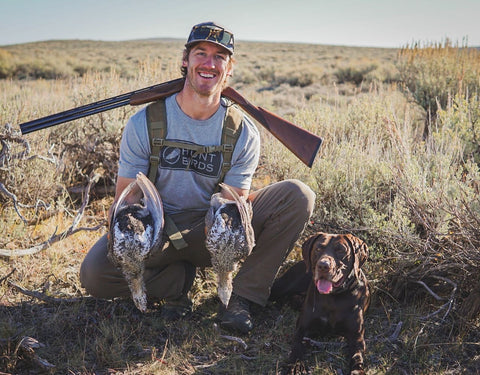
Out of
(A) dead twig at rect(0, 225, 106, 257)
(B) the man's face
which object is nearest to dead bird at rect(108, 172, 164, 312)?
(B) the man's face

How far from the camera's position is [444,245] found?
3395mm

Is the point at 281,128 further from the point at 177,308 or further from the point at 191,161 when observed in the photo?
the point at 177,308

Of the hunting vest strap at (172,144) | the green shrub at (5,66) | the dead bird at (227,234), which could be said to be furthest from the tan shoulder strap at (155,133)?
the green shrub at (5,66)

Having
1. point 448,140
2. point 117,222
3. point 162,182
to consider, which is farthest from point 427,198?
point 117,222

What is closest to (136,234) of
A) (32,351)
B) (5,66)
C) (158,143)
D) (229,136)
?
(158,143)

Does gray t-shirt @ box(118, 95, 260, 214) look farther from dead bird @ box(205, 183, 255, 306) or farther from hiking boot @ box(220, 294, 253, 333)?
hiking boot @ box(220, 294, 253, 333)

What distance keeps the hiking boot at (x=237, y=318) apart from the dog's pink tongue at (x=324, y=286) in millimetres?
731

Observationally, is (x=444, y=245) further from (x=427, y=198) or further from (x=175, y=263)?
(x=175, y=263)

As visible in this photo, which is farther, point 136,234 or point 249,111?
point 249,111

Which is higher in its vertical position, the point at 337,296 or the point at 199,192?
the point at 199,192

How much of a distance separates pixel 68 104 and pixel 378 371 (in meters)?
6.27

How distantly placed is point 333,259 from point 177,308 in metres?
1.31

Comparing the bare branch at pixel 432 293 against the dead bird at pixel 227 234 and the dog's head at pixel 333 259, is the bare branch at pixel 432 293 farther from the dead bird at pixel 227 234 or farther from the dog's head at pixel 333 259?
the dead bird at pixel 227 234

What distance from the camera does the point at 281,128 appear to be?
3299 mm
